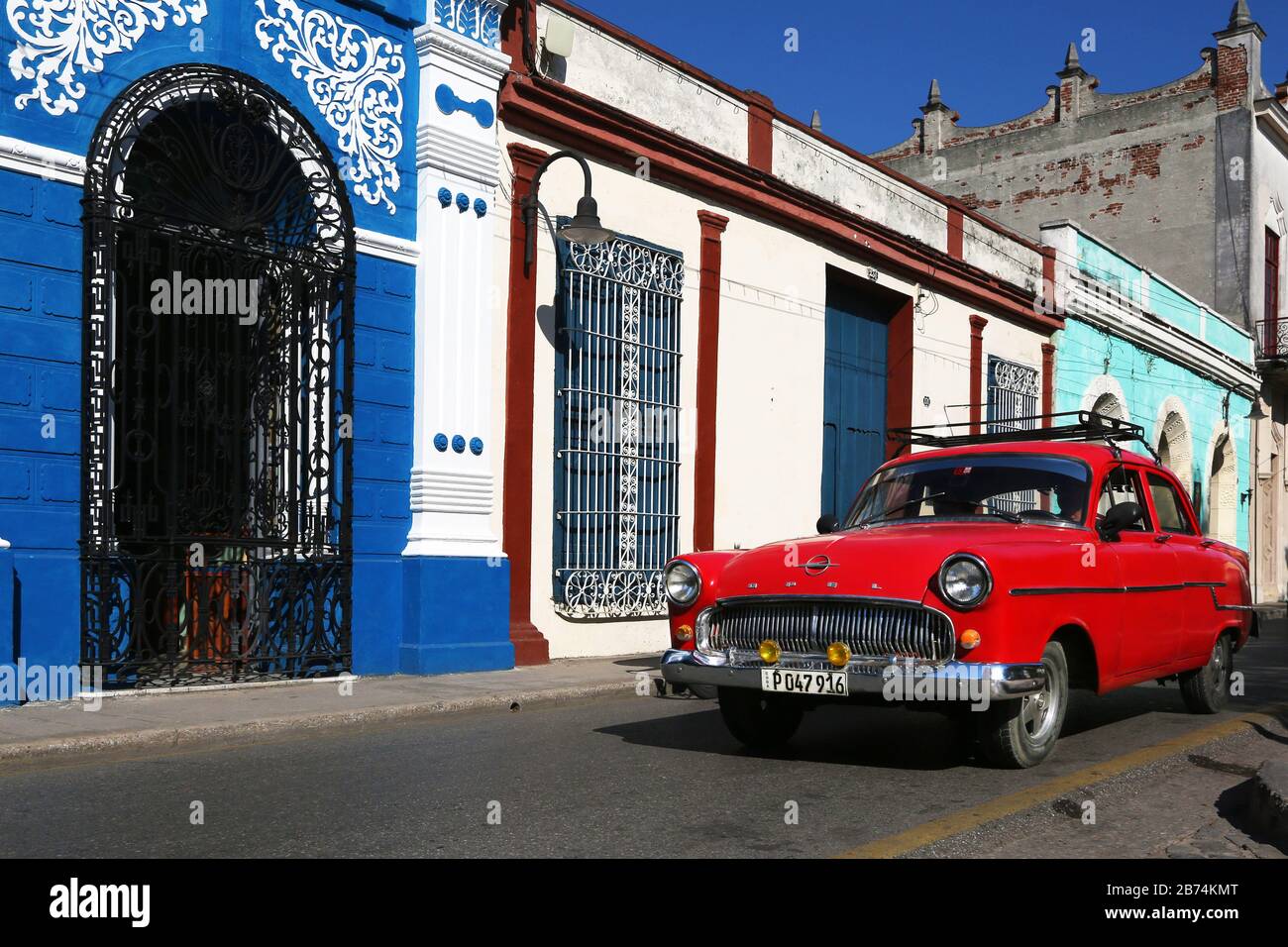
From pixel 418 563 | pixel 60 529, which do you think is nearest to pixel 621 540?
pixel 418 563

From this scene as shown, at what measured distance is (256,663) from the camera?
33.3ft

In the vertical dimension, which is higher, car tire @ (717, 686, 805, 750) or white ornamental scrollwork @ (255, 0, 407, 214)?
white ornamental scrollwork @ (255, 0, 407, 214)

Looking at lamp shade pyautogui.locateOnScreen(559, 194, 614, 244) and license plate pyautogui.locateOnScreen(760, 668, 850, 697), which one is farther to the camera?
lamp shade pyautogui.locateOnScreen(559, 194, 614, 244)

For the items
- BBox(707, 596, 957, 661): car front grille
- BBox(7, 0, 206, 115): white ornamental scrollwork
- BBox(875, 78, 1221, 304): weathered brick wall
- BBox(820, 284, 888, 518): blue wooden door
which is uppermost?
BBox(875, 78, 1221, 304): weathered brick wall

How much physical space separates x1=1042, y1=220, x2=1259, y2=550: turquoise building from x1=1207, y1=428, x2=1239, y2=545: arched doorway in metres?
0.02

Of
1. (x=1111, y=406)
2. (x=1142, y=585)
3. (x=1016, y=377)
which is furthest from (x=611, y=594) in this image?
(x=1111, y=406)

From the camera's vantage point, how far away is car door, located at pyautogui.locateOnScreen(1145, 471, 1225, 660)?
828cm

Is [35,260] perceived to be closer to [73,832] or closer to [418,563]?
[418,563]

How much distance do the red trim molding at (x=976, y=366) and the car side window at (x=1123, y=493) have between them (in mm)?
13474

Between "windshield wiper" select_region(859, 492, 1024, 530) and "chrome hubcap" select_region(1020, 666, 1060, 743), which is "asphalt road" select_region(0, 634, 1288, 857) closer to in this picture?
"chrome hubcap" select_region(1020, 666, 1060, 743)

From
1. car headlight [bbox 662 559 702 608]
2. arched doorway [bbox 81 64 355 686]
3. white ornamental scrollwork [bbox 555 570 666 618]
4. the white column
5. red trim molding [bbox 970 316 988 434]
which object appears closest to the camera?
car headlight [bbox 662 559 702 608]

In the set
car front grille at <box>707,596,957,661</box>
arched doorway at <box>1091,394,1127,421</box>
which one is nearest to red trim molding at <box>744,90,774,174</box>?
car front grille at <box>707,596,957,661</box>

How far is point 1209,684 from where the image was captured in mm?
9008

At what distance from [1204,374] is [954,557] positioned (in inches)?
1101
